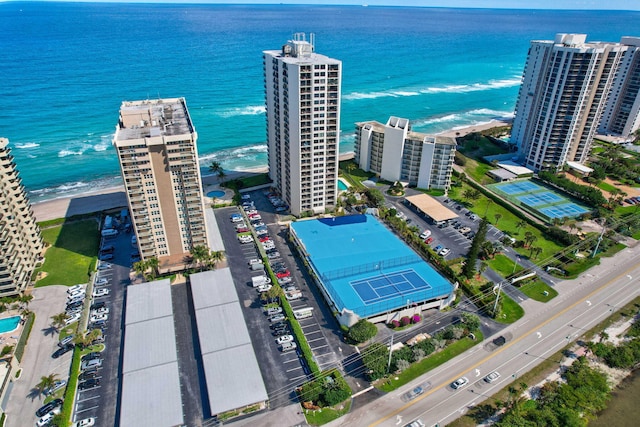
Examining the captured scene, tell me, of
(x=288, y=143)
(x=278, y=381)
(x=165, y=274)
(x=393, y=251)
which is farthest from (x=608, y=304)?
(x=165, y=274)

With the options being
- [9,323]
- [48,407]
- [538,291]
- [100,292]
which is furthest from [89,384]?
[538,291]

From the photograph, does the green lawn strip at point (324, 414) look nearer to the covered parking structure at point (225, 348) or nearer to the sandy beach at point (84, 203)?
the covered parking structure at point (225, 348)

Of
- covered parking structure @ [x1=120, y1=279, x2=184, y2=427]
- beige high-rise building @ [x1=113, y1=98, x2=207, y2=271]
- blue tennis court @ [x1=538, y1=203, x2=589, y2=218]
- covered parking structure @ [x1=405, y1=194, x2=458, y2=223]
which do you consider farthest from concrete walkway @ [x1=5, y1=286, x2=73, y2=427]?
blue tennis court @ [x1=538, y1=203, x2=589, y2=218]

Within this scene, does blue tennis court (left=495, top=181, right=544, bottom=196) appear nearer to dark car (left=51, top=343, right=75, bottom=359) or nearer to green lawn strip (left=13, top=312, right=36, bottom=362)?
dark car (left=51, top=343, right=75, bottom=359)

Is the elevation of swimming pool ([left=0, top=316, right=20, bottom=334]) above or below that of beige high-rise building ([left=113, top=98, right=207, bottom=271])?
below

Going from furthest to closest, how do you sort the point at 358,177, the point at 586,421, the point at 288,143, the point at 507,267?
the point at 358,177 < the point at 288,143 < the point at 507,267 < the point at 586,421

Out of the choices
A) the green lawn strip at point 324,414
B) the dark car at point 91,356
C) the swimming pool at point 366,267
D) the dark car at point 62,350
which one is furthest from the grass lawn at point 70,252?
the green lawn strip at point 324,414

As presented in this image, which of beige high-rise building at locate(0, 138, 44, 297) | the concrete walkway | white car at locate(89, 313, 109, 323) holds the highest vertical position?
beige high-rise building at locate(0, 138, 44, 297)

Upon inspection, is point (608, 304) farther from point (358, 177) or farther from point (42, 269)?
point (42, 269)
